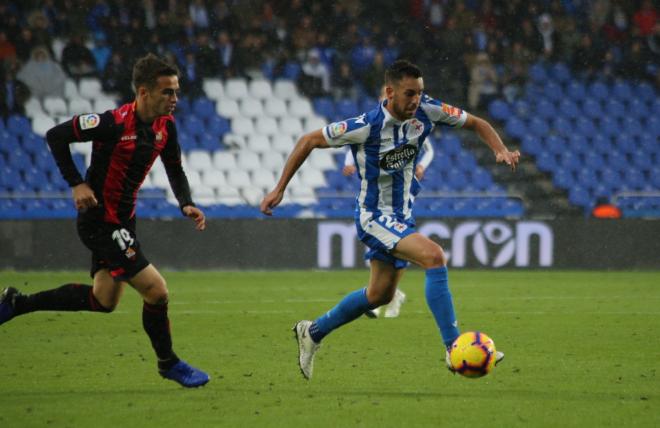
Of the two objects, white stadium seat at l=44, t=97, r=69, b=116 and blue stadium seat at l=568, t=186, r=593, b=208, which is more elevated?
white stadium seat at l=44, t=97, r=69, b=116

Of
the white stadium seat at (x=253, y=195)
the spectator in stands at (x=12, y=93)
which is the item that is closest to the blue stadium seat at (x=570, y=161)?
the white stadium seat at (x=253, y=195)

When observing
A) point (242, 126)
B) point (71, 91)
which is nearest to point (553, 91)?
point (242, 126)

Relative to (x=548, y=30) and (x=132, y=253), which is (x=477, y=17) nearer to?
(x=548, y=30)

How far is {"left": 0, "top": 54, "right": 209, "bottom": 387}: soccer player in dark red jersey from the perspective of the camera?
20.6 feet

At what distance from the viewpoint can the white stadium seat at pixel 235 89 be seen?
20391 millimetres

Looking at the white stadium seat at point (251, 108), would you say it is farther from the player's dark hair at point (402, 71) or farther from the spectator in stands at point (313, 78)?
the player's dark hair at point (402, 71)

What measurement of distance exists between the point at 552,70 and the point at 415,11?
297cm

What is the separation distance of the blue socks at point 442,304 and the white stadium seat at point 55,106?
46.0ft

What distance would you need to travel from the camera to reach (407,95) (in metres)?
6.63

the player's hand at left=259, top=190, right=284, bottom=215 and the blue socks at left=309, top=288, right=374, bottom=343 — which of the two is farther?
the blue socks at left=309, top=288, right=374, bottom=343

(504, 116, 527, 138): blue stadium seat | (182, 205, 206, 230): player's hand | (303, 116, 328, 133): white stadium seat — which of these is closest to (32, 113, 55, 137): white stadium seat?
(303, 116, 328, 133): white stadium seat

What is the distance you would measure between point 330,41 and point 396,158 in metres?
14.4

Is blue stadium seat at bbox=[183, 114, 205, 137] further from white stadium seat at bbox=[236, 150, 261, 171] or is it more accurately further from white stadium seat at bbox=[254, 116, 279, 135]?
white stadium seat at bbox=[254, 116, 279, 135]

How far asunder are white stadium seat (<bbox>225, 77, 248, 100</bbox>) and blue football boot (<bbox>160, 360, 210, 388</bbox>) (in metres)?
14.3
